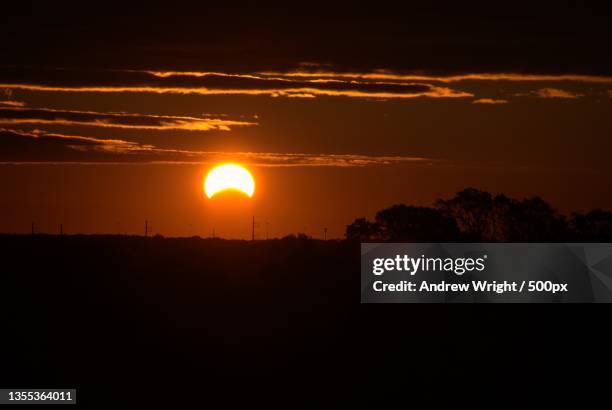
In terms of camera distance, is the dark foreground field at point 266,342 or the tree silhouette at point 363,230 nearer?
the dark foreground field at point 266,342

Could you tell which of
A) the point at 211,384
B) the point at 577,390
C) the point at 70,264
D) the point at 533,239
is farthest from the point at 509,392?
the point at 533,239

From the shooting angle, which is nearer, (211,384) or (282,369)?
(211,384)

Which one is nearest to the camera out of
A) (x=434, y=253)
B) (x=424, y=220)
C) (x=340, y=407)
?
(x=340, y=407)

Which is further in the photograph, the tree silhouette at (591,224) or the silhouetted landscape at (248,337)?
the tree silhouette at (591,224)

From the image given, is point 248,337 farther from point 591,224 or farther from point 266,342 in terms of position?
point 591,224

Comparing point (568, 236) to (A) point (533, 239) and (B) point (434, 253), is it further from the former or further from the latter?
(B) point (434, 253)
